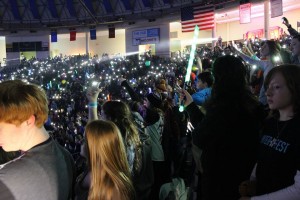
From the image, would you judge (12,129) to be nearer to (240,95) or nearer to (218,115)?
(218,115)

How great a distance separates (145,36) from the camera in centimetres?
2631

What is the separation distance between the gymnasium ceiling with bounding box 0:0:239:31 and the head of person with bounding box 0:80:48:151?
24270 mm

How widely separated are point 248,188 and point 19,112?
1355 mm

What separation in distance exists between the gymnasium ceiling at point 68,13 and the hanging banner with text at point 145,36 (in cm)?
98

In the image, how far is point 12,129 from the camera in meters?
1.52

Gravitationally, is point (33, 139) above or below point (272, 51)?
below

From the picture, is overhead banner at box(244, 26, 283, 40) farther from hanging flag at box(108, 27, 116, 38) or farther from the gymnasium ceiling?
hanging flag at box(108, 27, 116, 38)

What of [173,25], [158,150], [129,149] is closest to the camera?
[129,149]

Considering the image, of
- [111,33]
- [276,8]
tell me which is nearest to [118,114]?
[276,8]

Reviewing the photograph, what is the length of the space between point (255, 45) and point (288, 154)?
10.7m

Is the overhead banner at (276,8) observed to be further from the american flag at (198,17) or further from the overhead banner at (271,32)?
the overhead banner at (271,32)

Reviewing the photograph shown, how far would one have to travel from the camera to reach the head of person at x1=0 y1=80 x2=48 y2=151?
146cm

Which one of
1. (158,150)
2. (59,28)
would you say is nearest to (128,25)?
(59,28)

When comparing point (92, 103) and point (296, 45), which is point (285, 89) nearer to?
point (92, 103)
